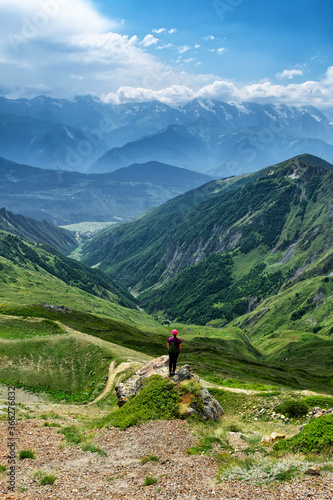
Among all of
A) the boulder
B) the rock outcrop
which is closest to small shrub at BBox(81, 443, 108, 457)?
the rock outcrop

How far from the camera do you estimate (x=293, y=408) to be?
37438mm

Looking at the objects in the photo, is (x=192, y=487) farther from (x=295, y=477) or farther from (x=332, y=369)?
(x=332, y=369)

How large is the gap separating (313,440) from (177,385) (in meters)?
14.1

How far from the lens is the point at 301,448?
23.1m

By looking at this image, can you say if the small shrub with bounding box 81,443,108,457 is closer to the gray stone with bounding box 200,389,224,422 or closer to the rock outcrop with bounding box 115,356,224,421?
the rock outcrop with bounding box 115,356,224,421

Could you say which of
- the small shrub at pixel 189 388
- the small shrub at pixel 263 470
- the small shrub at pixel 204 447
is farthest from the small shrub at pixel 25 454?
the small shrub at pixel 189 388

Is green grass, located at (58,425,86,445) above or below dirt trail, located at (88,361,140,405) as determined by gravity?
above

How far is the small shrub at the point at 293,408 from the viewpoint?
36.7 m

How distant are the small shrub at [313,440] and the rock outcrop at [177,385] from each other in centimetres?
862

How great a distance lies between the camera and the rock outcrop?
32344 millimetres

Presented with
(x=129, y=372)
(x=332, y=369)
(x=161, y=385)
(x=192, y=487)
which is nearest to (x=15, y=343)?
(x=129, y=372)

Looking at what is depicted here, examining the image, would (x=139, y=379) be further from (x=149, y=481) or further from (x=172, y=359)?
(x=149, y=481)

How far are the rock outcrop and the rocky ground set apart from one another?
2.57 m

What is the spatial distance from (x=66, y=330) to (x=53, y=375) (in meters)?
21.5
